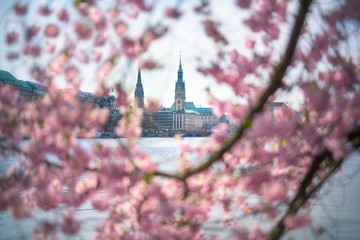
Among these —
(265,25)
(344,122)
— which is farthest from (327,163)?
(265,25)

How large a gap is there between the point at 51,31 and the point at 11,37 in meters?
0.22

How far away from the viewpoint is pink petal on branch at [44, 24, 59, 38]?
183 centimetres

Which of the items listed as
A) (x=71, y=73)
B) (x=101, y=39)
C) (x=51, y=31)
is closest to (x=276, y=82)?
(x=101, y=39)

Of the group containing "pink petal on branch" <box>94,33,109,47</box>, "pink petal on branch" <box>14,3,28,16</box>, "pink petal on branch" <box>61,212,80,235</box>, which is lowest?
"pink petal on branch" <box>61,212,80,235</box>

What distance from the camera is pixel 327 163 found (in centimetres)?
210

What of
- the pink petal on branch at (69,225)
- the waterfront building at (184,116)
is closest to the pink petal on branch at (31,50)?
the pink petal on branch at (69,225)

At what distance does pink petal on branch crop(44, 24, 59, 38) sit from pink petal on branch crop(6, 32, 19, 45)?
6.8 inches

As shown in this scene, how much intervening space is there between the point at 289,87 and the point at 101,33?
124 centimetres

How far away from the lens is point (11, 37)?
186 cm

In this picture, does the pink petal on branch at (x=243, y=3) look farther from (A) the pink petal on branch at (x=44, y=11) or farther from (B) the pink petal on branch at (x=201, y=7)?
(A) the pink petal on branch at (x=44, y=11)

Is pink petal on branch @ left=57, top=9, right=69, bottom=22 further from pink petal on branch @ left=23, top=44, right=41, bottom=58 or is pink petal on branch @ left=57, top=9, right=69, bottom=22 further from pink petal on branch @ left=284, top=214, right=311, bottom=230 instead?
pink petal on branch @ left=284, top=214, right=311, bottom=230

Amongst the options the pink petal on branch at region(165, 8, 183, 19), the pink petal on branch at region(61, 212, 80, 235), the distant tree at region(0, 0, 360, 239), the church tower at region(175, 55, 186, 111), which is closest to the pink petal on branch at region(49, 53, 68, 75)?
the distant tree at region(0, 0, 360, 239)

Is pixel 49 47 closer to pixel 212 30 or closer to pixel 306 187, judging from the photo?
pixel 212 30

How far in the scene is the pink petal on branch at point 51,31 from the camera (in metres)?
1.83
